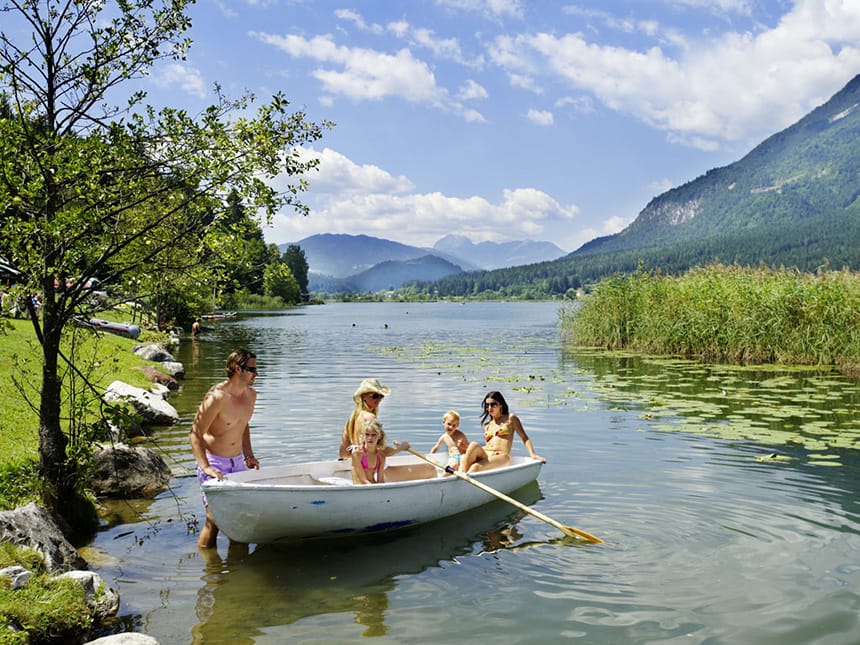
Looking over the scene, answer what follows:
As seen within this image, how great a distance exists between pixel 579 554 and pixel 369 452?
2.61 m

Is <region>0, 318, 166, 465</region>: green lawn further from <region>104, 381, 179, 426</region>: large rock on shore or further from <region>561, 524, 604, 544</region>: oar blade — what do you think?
<region>561, 524, 604, 544</region>: oar blade

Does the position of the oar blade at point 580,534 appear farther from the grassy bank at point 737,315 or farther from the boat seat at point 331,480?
the grassy bank at point 737,315

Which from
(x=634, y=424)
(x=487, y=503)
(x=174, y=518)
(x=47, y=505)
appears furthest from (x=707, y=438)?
(x=47, y=505)

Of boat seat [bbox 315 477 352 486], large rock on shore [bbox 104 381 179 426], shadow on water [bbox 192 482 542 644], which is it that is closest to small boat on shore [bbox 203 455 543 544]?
boat seat [bbox 315 477 352 486]

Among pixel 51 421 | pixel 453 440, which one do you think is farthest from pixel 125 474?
pixel 453 440

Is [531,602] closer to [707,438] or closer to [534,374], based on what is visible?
[707,438]

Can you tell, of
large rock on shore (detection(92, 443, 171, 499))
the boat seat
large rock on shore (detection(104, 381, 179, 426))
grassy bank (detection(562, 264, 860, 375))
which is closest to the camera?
the boat seat

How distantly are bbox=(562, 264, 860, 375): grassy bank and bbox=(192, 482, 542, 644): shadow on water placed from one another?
16.2m

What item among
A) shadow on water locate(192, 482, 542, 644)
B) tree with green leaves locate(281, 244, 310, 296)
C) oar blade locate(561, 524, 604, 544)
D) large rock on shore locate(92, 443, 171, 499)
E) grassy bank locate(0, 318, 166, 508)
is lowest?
shadow on water locate(192, 482, 542, 644)

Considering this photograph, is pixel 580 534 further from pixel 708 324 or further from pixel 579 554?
pixel 708 324

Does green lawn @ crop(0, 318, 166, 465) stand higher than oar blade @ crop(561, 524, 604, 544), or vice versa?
green lawn @ crop(0, 318, 166, 465)

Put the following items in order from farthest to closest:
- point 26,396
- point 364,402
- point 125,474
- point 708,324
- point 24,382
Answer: point 708,324
point 24,382
point 26,396
point 125,474
point 364,402

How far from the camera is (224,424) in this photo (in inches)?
319

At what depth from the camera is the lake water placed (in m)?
6.48
